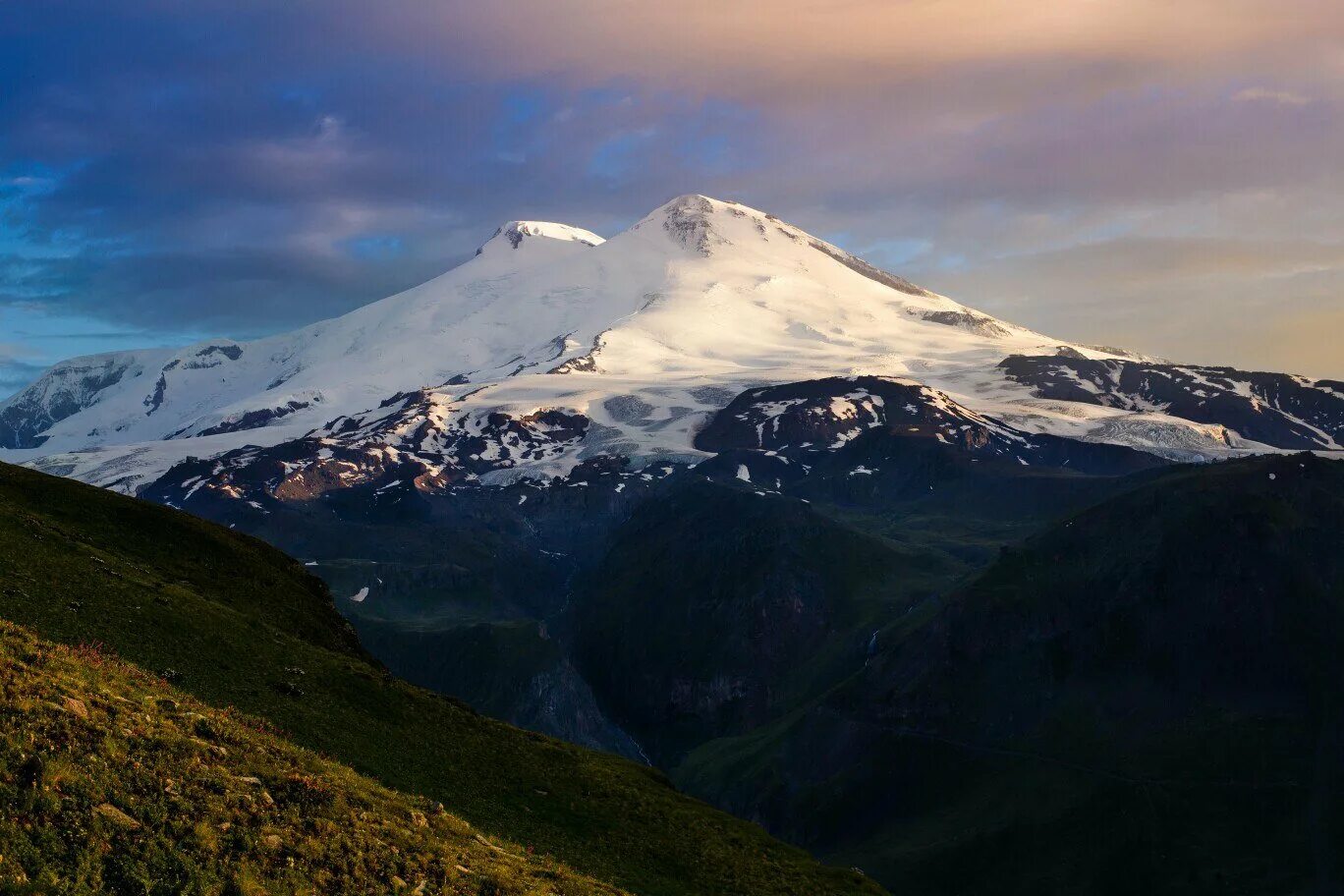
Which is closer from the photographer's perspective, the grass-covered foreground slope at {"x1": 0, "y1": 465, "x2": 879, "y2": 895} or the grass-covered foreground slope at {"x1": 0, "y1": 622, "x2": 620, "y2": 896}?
the grass-covered foreground slope at {"x1": 0, "y1": 622, "x2": 620, "y2": 896}

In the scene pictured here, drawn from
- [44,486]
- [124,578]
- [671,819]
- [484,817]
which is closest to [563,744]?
[671,819]

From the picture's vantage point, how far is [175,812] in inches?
1438

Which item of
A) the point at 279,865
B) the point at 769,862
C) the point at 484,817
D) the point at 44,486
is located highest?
the point at 44,486

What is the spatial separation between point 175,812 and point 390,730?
37291 mm

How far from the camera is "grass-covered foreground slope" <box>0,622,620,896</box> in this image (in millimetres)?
33469

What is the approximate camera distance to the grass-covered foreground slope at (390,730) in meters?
64.6

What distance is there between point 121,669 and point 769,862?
41.2 meters

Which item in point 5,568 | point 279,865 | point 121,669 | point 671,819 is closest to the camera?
point 279,865

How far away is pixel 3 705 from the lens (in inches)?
1469

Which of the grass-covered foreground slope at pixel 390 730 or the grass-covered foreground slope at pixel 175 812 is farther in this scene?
the grass-covered foreground slope at pixel 390 730

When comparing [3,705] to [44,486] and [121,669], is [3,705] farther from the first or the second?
[44,486]

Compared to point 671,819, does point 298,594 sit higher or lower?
higher

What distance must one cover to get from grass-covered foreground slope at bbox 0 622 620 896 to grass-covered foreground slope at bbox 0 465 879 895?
1635 cm

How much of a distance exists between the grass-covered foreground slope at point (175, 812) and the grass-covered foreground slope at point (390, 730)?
16.3 m
